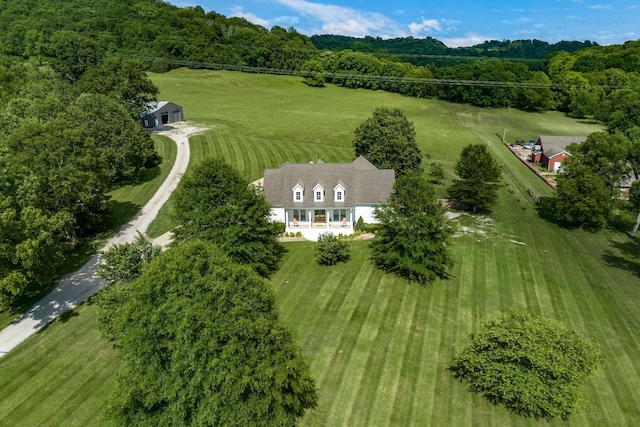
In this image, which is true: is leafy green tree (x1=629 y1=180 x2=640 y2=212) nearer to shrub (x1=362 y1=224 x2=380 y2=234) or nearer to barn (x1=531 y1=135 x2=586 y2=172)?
barn (x1=531 y1=135 x2=586 y2=172)

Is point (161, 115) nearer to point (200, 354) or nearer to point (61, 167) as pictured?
point (61, 167)

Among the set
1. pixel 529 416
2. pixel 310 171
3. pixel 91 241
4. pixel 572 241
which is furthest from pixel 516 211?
pixel 91 241

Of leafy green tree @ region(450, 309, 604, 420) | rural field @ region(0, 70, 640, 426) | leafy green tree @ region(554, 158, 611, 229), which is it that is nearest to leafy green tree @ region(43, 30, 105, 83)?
rural field @ region(0, 70, 640, 426)

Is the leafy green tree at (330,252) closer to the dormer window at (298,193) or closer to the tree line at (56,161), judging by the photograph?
the dormer window at (298,193)

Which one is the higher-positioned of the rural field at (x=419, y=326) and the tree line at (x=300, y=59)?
the tree line at (x=300, y=59)

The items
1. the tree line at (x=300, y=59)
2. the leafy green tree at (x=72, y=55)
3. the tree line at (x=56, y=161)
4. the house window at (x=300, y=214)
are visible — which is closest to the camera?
the tree line at (x=56, y=161)

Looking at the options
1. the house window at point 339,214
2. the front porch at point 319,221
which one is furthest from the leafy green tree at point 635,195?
the house window at point 339,214

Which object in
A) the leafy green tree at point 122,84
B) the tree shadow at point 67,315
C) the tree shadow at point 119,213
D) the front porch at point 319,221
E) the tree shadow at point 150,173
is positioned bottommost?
the tree shadow at point 67,315
